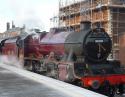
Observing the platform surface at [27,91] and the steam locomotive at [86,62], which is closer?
the platform surface at [27,91]

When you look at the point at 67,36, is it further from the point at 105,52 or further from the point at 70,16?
the point at 70,16

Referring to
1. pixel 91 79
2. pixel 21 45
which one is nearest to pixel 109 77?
pixel 91 79

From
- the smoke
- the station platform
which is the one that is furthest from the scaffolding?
the station platform

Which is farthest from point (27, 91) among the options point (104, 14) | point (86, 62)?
point (104, 14)

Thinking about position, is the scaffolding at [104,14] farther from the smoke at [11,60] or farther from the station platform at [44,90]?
the station platform at [44,90]

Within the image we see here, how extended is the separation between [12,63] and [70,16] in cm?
2484

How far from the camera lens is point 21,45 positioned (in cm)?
2503

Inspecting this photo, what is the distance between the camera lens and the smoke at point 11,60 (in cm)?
2602

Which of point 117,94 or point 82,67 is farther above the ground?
point 82,67

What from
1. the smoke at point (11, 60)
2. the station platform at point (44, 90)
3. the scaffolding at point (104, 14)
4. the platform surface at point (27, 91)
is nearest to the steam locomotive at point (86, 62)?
the station platform at point (44, 90)

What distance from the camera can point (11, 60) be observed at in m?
28.7

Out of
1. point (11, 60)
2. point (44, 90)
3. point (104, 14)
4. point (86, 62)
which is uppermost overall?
point (104, 14)

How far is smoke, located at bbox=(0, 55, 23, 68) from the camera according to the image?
1024 inches

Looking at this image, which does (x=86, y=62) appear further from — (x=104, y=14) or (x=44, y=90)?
(x=104, y=14)
